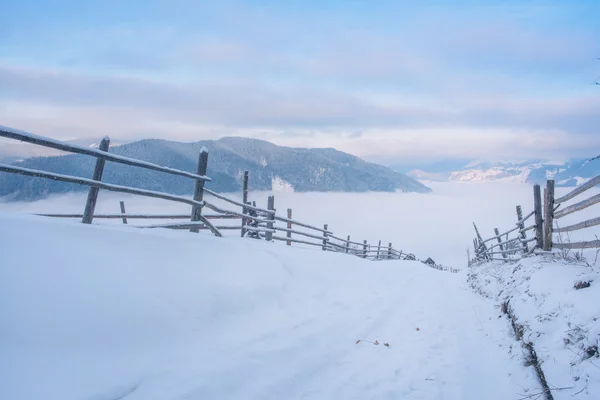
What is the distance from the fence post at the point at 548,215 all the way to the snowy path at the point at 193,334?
2.96 meters

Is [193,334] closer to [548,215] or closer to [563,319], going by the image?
[563,319]

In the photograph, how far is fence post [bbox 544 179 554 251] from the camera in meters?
7.02

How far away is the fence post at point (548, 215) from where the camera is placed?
702 centimetres

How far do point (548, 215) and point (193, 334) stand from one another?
746 centimetres

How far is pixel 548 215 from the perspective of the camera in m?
7.05

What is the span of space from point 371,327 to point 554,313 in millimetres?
2143

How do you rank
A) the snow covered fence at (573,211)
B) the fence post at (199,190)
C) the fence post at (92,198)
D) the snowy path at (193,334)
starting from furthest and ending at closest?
the fence post at (199,190)
the snow covered fence at (573,211)
the fence post at (92,198)
the snowy path at (193,334)

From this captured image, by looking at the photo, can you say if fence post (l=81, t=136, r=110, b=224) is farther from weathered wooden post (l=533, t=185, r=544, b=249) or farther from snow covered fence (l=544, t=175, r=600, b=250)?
weathered wooden post (l=533, t=185, r=544, b=249)

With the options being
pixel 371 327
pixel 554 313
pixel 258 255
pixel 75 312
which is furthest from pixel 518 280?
pixel 75 312

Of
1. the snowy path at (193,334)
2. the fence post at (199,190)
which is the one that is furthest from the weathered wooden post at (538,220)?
the fence post at (199,190)

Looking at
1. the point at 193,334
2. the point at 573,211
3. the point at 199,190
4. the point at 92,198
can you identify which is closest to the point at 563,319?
the point at 573,211

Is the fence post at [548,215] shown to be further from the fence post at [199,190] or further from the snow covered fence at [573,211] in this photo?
the fence post at [199,190]

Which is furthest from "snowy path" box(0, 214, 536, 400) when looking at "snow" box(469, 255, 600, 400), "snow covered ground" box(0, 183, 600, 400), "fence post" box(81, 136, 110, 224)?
"fence post" box(81, 136, 110, 224)

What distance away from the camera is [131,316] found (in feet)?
9.93
